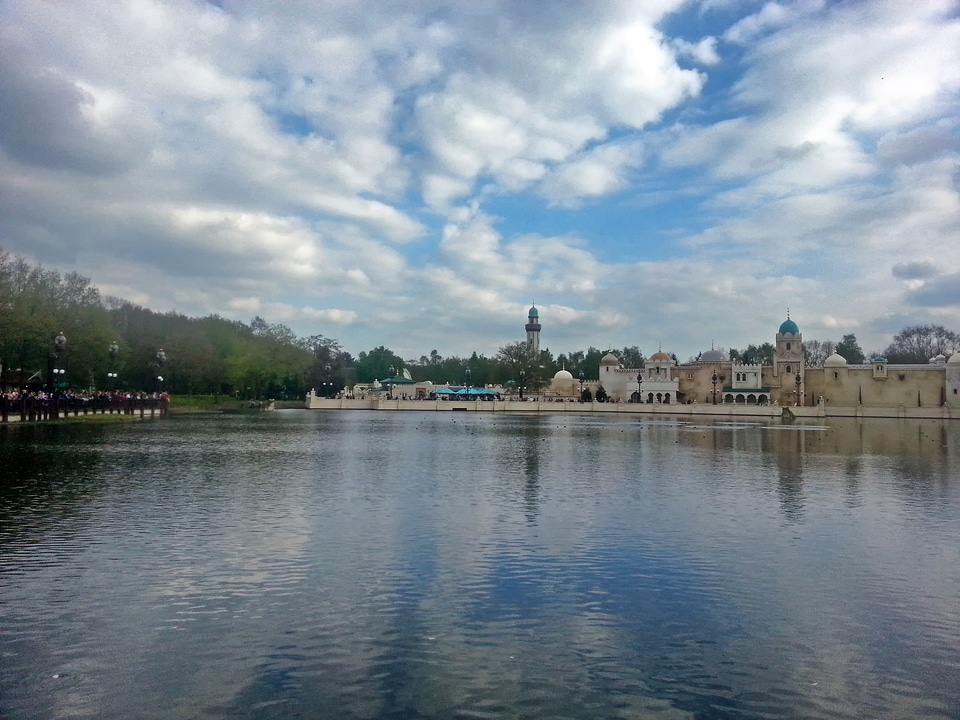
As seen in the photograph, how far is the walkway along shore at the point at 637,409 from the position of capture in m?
64.4

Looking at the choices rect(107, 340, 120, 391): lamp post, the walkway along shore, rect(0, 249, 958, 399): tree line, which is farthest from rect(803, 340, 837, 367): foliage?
rect(107, 340, 120, 391): lamp post

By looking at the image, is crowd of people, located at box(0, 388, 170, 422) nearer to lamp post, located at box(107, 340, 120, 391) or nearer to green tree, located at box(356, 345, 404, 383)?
lamp post, located at box(107, 340, 120, 391)

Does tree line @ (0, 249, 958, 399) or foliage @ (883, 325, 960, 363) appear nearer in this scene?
tree line @ (0, 249, 958, 399)

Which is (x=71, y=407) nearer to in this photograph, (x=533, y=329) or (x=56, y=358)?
(x=56, y=358)

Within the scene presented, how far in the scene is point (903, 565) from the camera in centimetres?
1044

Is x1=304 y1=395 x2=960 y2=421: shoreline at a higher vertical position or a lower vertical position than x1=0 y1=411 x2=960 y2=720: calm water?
higher

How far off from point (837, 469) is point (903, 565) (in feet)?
39.6

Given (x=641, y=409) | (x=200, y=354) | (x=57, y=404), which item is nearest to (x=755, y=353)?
(x=641, y=409)

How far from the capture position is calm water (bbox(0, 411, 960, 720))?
625 centimetres

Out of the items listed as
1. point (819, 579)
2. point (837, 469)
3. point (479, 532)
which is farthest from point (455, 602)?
point (837, 469)

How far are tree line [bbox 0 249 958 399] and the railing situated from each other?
2.22 metres

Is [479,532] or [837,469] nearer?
[479,532]

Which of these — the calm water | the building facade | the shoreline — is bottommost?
the calm water

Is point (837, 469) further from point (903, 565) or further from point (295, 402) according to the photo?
point (295, 402)
